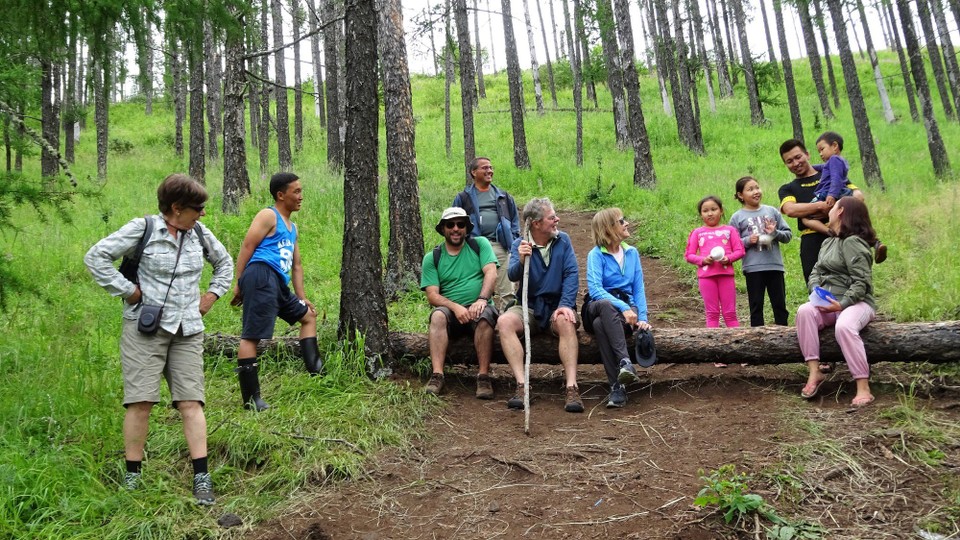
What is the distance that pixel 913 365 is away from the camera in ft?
17.8

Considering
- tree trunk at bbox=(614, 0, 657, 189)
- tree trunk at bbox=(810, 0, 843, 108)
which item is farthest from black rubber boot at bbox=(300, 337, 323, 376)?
tree trunk at bbox=(810, 0, 843, 108)

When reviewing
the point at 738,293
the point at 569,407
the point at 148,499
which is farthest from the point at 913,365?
the point at 148,499

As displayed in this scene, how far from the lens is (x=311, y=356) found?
222 inches

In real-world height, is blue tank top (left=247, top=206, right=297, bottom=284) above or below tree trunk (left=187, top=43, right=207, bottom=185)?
below

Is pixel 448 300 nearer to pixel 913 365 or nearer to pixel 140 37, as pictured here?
pixel 140 37

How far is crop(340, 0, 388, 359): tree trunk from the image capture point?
5.67m

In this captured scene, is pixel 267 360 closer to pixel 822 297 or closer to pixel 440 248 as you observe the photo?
pixel 440 248

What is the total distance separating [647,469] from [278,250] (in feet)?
10.7

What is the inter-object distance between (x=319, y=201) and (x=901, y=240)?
954 centimetres

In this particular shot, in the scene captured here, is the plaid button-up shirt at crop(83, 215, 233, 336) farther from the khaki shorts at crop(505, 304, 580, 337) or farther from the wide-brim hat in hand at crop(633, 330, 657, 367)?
the wide-brim hat in hand at crop(633, 330, 657, 367)

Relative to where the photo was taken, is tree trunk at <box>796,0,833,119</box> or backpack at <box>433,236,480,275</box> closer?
backpack at <box>433,236,480,275</box>

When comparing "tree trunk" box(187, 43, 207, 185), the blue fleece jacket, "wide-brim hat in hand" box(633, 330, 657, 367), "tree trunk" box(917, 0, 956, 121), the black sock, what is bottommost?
the black sock

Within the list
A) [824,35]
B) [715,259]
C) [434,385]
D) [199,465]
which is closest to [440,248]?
[434,385]

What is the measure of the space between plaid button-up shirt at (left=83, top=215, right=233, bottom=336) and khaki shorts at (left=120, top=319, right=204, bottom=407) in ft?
0.29
